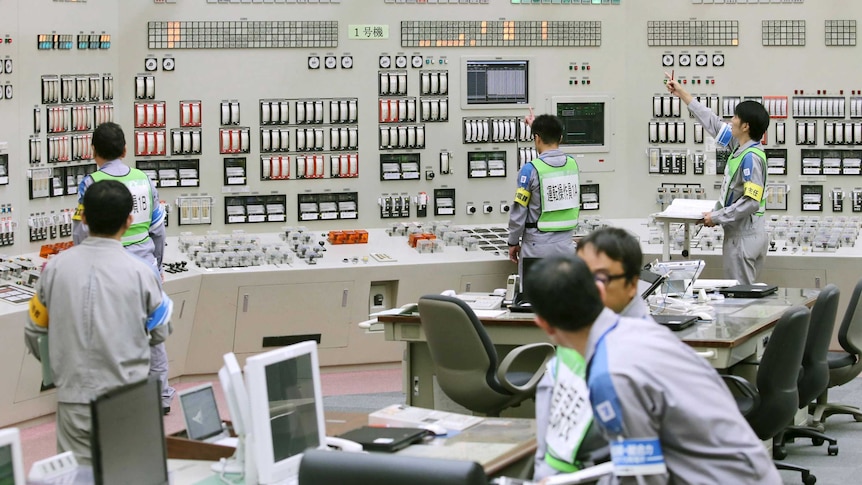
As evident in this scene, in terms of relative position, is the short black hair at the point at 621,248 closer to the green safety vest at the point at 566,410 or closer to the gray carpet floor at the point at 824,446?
the green safety vest at the point at 566,410

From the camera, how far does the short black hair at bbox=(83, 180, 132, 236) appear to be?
3.75m

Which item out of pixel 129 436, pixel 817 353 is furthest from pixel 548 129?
pixel 129 436

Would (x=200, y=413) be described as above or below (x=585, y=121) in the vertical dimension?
below

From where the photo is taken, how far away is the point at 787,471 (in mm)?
5609

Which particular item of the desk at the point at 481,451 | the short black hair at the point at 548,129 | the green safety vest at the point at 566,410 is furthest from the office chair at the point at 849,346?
the green safety vest at the point at 566,410

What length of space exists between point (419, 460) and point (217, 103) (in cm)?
569

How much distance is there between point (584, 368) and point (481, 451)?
2.58ft

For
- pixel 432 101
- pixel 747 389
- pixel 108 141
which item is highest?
pixel 432 101

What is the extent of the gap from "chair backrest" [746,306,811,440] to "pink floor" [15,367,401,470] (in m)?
2.77

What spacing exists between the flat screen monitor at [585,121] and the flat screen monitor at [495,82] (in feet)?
0.89

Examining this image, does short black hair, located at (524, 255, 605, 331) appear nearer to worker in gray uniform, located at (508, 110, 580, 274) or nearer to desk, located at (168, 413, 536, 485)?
desk, located at (168, 413, 536, 485)

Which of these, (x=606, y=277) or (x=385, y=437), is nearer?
A: (x=606, y=277)

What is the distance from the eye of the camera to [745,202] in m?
6.91

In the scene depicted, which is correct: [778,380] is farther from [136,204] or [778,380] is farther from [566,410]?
[136,204]
